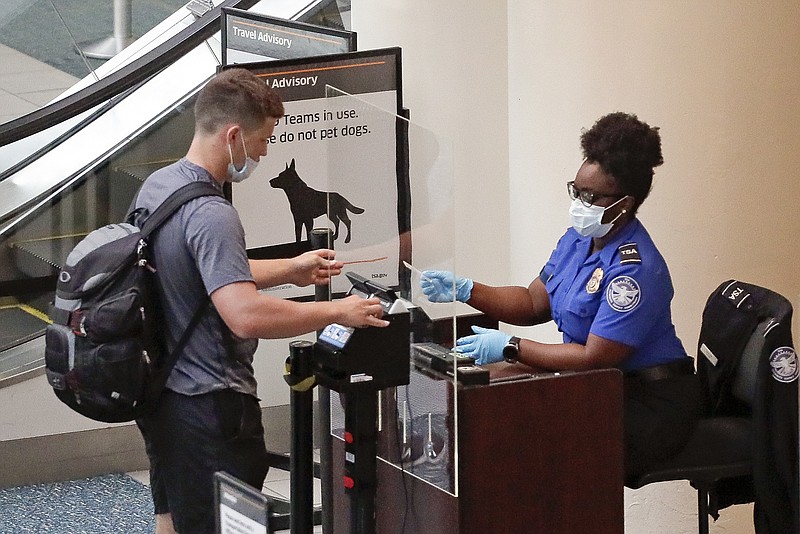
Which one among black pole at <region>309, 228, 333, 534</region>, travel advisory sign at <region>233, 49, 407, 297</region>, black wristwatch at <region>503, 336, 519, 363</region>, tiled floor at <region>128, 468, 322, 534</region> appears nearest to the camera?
black pole at <region>309, 228, 333, 534</region>

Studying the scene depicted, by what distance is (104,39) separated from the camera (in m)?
6.20

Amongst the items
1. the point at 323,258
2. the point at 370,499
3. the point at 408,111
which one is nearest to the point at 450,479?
the point at 370,499

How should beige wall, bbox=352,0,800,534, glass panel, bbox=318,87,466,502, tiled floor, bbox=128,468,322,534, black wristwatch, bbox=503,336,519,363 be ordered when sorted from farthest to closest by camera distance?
tiled floor, bbox=128,468,322,534 < beige wall, bbox=352,0,800,534 < black wristwatch, bbox=503,336,519,363 < glass panel, bbox=318,87,466,502

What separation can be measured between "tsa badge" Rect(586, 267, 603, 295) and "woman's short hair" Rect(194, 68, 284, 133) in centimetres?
91

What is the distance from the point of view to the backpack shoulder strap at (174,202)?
9.16ft

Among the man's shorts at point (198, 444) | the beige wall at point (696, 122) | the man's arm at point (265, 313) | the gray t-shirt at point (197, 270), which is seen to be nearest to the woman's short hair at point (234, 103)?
the gray t-shirt at point (197, 270)

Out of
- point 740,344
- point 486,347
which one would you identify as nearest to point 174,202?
point 486,347

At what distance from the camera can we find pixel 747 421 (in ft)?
10.4

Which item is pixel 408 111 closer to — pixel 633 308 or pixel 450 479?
pixel 633 308

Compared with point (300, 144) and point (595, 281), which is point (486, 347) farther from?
point (300, 144)

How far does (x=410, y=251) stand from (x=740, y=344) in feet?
3.47

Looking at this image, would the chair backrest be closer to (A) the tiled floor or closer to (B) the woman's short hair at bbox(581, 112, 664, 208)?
(B) the woman's short hair at bbox(581, 112, 664, 208)

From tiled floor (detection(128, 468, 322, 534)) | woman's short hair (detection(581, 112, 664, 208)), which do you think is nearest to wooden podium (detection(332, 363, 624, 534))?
woman's short hair (detection(581, 112, 664, 208))

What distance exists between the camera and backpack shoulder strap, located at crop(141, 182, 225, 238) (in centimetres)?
279
